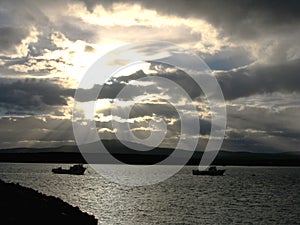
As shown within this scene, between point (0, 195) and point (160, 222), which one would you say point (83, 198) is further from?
point (0, 195)

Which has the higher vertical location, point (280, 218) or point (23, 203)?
point (23, 203)

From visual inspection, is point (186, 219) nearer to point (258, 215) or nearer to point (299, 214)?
point (258, 215)

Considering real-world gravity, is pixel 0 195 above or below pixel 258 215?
above

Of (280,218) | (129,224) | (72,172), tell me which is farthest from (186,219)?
(72,172)

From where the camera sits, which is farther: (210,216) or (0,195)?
(210,216)

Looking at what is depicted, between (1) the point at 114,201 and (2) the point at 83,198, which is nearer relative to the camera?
(1) the point at 114,201

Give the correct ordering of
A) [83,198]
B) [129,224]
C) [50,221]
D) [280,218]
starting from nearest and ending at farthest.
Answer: [50,221], [129,224], [280,218], [83,198]

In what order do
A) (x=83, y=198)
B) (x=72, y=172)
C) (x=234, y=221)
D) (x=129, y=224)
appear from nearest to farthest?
(x=129, y=224), (x=234, y=221), (x=83, y=198), (x=72, y=172)

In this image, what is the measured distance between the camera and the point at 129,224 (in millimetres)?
49125

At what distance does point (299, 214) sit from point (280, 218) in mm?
5665

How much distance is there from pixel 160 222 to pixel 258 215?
16.3 metres

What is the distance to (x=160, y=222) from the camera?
169 ft

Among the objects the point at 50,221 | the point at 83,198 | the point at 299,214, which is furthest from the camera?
the point at 83,198

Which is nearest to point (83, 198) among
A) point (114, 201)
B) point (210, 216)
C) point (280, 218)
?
point (114, 201)
